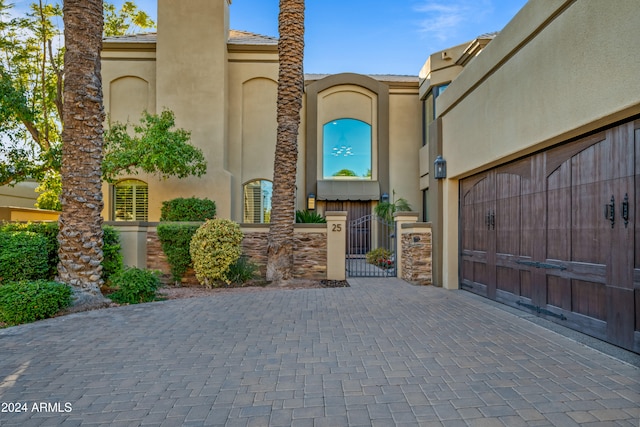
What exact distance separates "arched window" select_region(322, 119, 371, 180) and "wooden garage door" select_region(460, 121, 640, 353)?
1065cm

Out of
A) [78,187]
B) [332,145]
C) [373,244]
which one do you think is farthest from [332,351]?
[332,145]

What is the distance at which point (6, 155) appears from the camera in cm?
1276

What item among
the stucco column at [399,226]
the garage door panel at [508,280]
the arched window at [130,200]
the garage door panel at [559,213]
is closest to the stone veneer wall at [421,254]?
the stucco column at [399,226]

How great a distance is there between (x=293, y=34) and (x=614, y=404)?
1042 centimetres

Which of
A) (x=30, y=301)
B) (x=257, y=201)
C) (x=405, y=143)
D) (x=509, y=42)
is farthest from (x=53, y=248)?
(x=405, y=143)

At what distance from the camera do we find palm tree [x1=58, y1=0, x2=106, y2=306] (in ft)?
24.6

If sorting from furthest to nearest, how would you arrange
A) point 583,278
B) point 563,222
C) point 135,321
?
point 135,321 → point 563,222 → point 583,278

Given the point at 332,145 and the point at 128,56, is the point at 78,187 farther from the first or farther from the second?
the point at 332,145

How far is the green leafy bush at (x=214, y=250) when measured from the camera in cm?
985

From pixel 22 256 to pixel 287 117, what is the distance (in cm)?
677

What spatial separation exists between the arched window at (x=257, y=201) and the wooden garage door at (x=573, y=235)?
33.3 feet

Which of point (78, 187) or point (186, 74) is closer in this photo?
point (78, 187)

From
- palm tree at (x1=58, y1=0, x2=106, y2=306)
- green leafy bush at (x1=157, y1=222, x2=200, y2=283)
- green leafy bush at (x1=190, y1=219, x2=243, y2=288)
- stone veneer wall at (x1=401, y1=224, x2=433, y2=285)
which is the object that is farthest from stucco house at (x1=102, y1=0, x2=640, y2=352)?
palm tree at (x1=58, y1=0, x2=106, y2=306)

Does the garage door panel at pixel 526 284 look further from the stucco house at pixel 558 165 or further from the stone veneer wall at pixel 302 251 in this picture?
the stone veneer wall at pixel 302 251
